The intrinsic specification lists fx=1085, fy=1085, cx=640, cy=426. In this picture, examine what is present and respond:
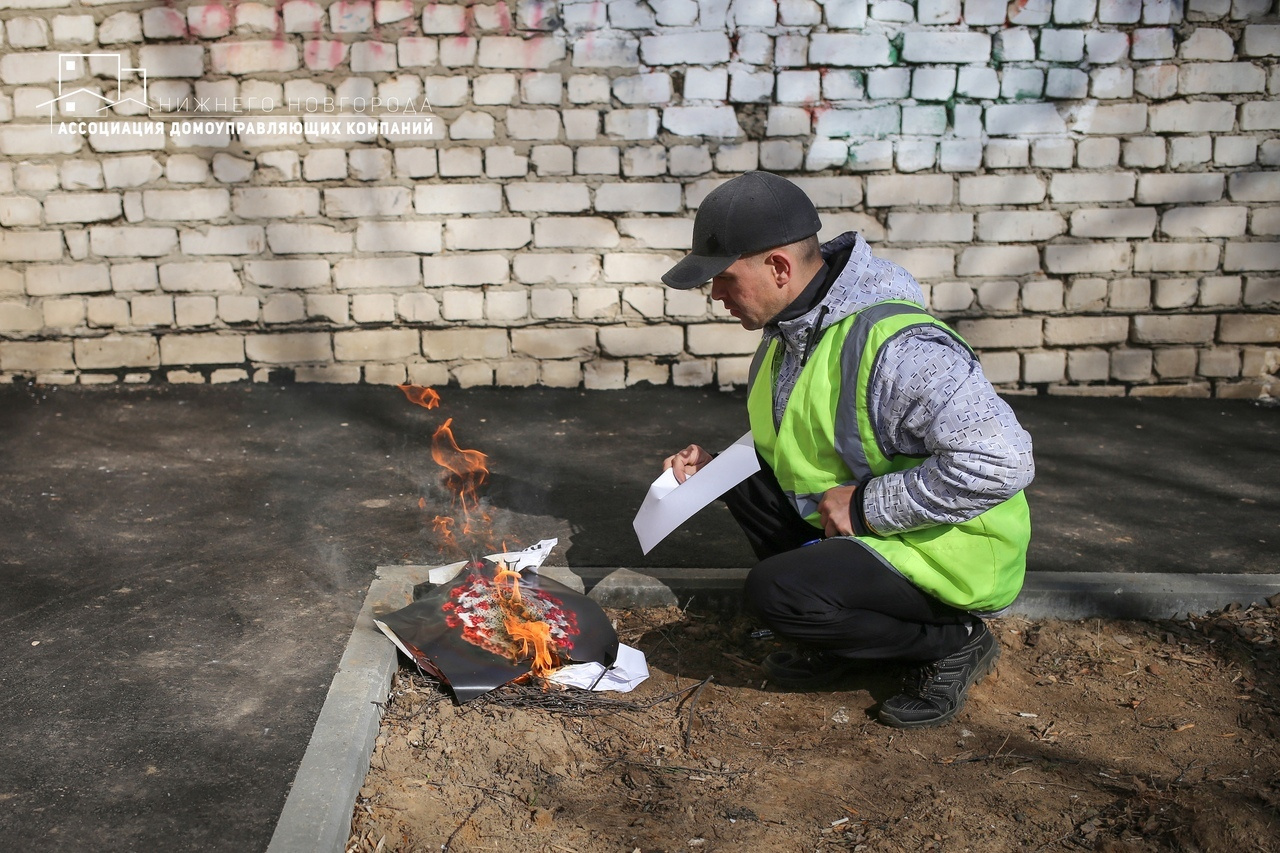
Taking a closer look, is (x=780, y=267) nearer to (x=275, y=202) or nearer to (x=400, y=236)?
(x=400, y=236)

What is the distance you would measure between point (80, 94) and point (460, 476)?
Result: 4225mm

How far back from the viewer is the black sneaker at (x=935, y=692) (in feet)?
11.2

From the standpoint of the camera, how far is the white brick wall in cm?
758

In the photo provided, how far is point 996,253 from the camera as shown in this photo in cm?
791

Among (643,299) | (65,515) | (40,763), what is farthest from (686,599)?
(643,299)

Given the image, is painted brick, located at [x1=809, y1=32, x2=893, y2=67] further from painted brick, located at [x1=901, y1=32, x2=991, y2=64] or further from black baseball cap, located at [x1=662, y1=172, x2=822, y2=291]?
black baseball cap, located at [x1=662, y1=172, x2=822, y2=291]

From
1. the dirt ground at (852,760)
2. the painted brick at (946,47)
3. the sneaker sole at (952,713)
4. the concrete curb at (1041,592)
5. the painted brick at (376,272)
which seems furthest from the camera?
the painted brick at (376,272)

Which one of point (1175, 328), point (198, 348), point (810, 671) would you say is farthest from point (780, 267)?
point (198, 348)

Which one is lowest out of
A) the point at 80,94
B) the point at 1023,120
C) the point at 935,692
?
the point at 935,692

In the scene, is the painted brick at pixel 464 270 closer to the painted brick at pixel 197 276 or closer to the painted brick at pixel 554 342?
the painted brick at pixel 554 342

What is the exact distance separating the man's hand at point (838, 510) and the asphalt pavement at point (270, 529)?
3.96 ft

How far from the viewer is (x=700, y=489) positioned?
3.71 metres

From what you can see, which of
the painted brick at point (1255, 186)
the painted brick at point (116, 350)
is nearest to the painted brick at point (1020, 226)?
the painted brick at point (1255, 186)

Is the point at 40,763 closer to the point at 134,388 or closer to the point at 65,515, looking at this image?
the point at 65,515
